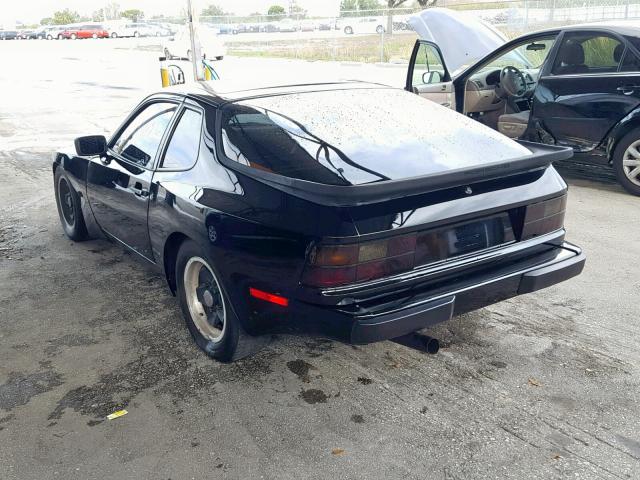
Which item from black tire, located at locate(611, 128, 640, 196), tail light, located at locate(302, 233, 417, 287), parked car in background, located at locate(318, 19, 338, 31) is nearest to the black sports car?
tail light, located at locate(302, 233, 417, 287)

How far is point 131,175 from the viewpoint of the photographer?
427 cm

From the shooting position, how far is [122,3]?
377 ft

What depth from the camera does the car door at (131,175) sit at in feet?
13.6

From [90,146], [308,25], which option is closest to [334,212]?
[90,146]

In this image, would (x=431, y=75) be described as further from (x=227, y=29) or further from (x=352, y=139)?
(x=227, y=29)

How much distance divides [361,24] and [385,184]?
33.8 metres

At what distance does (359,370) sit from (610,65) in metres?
4.87

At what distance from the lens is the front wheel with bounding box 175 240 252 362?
3455 millimetres

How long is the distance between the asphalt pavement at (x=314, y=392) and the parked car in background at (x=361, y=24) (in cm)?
3029

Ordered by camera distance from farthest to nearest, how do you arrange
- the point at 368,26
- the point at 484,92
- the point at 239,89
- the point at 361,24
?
the point at 361,24
the point at 368,26
the point at 484,92
the point at 239,89

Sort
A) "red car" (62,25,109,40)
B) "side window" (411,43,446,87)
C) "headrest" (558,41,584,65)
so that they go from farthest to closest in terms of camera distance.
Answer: "red car" (62,25,109,40)
"side window" (411,43,446,87)
"headrest" (558,41,584,65)

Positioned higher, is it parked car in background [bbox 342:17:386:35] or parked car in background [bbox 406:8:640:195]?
parked car in background [bbox 342:17:386:35]

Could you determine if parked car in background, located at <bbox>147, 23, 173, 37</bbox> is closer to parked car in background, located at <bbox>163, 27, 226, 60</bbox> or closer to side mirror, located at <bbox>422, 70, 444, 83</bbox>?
parked car in background, located at <bbox>163, 27, 226, 60</bbox>

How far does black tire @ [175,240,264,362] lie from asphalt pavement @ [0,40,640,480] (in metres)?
0.10
